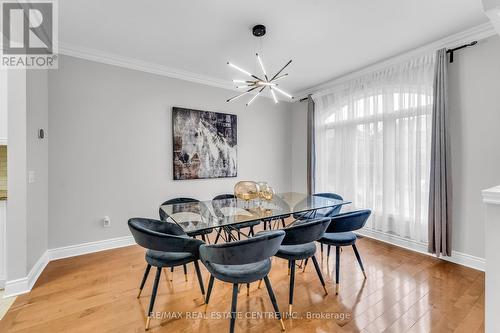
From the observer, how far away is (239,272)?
1.65 meters

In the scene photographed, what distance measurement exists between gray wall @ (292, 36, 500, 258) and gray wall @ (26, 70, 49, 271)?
4.71m

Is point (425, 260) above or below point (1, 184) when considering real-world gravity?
below

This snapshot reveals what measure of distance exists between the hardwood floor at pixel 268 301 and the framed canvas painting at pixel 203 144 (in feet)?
5.31

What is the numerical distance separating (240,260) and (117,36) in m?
2.93

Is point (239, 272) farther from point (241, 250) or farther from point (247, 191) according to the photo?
point (247, 191)

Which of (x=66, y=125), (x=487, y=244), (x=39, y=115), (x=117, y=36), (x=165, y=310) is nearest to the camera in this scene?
(x=487, y=244)

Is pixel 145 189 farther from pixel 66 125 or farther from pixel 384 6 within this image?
pixel 384 6

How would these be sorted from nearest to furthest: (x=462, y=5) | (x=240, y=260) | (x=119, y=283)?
(x=240, y=260)
(x=462, y=5)
(x=119, y=283)

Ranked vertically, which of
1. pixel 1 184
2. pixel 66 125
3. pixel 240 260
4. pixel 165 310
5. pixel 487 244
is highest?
pixel 66 125

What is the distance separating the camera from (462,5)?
7.22 ft

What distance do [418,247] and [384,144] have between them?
4.93ft

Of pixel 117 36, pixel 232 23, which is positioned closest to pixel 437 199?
pixel 232 23

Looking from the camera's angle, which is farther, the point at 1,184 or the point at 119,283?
the point at 119,283

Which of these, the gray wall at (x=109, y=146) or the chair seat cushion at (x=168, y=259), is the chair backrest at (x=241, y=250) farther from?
the gray wall at (x=109, y=146)
